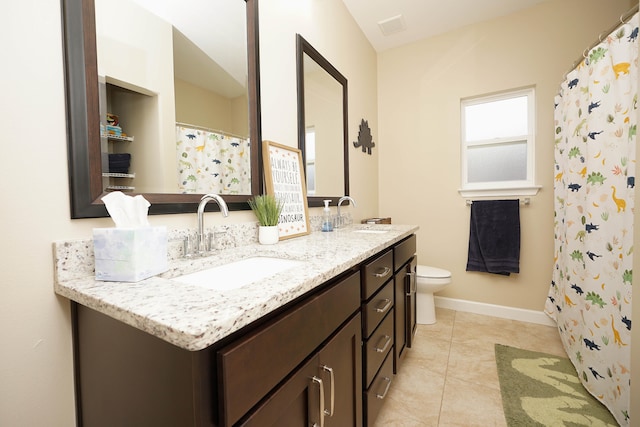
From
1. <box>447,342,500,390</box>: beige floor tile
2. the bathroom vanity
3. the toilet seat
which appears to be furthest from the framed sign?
<box>447,342,500,390</box>: beige floor tile

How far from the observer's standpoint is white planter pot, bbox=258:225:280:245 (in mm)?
1245

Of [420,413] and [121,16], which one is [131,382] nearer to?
[121,16]

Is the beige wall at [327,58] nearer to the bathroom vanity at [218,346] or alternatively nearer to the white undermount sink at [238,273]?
the white undermount sink at [238,273]

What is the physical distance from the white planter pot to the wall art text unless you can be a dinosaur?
1.37 m

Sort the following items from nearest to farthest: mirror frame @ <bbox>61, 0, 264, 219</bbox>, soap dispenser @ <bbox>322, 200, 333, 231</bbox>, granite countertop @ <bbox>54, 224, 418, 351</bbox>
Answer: granite countertop @ <bbox>54, 224, 418, 351</bbox> < mirror frame @ <bbox>61, 0, 264, 219</bbox> < soap dispenser @ <bbox>322, 200, 333, 231</bbox>

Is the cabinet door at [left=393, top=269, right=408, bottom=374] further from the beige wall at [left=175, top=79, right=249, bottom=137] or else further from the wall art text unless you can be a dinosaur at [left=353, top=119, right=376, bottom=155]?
the wall art text unless you can be a dinosaur at [left=353, top=119, right=376, bottom=155]

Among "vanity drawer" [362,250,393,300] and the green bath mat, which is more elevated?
"vanity drawer" [362,250,393,300]

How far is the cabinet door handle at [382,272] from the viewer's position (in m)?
1.16

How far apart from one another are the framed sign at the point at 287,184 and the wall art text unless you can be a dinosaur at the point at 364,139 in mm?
960

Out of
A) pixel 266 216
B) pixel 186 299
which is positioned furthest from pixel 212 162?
pixel 186 299

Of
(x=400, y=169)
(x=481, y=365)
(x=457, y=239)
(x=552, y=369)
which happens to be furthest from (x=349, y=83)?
(x=552, y=369)

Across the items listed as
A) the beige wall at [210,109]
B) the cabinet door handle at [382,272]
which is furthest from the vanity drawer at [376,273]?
the beige wall at [210,109]

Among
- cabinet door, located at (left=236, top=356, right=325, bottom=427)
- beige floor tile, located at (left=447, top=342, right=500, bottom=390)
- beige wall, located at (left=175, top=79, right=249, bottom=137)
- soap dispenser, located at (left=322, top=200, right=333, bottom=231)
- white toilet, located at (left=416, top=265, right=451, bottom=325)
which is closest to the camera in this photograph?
cabinet door, located at (left=236, top=356, right=325, bottom=427)

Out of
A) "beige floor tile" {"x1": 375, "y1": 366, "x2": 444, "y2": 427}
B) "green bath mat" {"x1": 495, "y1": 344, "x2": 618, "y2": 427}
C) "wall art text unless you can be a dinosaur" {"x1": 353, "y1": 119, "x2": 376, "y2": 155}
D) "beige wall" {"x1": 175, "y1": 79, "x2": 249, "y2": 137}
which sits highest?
"wall art text unless you can be a dinosaur" {"x1": 353, "y1": 119, "x2": 376, "y2": 155}
